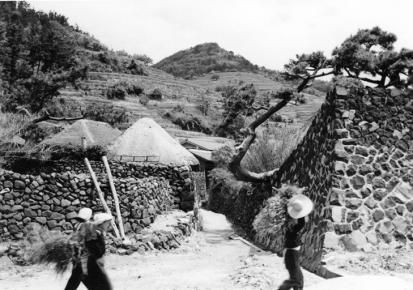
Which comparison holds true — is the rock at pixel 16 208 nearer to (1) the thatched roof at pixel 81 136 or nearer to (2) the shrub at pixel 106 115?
(1) the thatched roof at pixel 81 136

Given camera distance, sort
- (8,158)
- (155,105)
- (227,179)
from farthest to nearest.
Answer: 1. (155,105)
2. (227,179)
3. (8,158)

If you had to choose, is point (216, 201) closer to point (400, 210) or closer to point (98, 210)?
point (98, 210)

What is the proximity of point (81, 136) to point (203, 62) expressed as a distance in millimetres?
109907

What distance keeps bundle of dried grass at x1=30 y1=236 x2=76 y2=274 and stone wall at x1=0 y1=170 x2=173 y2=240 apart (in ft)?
5.08

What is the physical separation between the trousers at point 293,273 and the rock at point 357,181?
433 cm

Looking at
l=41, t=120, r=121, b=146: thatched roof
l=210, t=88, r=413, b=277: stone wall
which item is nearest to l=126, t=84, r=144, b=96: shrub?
l=41, t=120, r=121, b=146: thatched roof

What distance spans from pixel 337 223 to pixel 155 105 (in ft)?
153

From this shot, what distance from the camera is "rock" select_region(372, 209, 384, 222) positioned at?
33.2 feet

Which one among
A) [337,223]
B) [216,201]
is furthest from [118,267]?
[216,201]

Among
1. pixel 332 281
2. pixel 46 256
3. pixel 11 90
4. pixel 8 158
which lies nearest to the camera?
pixel 332 281

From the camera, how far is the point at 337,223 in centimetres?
981

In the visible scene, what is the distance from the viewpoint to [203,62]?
420 ft

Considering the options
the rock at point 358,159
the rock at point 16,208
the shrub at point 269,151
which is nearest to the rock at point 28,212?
the rock at point 16,208

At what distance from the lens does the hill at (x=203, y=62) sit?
117000 millimetres
